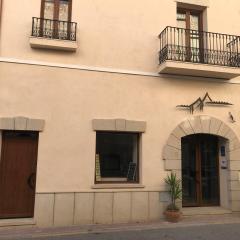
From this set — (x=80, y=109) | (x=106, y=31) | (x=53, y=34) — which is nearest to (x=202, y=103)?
(x=106, y=31)

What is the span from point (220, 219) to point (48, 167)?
5.03 meters

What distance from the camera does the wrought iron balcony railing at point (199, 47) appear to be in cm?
934

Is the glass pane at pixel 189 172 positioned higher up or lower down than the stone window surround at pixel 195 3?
lower down

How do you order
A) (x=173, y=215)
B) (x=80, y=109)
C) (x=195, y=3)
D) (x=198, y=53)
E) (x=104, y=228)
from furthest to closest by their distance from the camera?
(x=195, y=3), (x=198, y=53), (x=80, y=109), (x=173, y=215), (x=104, y=228)

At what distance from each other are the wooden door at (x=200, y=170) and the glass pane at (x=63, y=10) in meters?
5.17

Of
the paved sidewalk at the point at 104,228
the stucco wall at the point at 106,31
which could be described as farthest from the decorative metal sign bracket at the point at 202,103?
the paved sidewalk at the point at 104,228

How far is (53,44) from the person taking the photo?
27.4ft

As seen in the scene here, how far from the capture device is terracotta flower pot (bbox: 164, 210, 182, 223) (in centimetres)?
846

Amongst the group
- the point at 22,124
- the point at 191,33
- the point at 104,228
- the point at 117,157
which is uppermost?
the point at 191,33

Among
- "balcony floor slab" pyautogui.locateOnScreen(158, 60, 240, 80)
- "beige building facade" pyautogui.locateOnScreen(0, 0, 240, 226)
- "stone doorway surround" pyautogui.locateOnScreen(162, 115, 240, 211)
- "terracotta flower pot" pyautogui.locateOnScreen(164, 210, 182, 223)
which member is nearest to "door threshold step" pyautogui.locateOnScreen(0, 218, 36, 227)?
"beige building facade" pyautogui.locateOnScreen(0, 0, 240, 226)

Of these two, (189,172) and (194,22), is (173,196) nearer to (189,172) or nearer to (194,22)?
(189,172)

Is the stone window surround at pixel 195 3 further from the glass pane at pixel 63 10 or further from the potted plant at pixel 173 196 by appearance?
the potted plant at pixel 173 196

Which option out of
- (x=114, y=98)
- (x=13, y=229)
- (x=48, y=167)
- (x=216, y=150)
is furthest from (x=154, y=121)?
(x=13, y=229)

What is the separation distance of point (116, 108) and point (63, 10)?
3.21m
